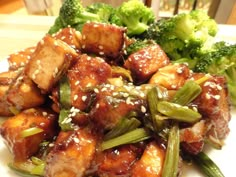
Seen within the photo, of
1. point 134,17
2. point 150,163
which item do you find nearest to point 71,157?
point 150,163

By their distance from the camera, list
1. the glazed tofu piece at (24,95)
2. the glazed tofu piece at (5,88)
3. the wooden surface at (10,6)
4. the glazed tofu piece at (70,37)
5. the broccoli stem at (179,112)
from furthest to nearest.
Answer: the wooden surface at (10,6) < the glazed tofu piece at (70,37) < the glazed tofu piece at (5,88) < the glazed tofu piece at (24,95) < the broccoli stem at (179,112)

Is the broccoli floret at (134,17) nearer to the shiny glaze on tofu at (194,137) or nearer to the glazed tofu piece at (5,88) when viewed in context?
the glazed tofu piece at (5,88)

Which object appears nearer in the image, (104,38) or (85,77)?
(85,77)

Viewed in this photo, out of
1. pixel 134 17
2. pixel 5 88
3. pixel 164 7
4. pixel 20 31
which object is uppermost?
pixel 134 17

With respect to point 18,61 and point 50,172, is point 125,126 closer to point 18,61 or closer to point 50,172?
point 50,172

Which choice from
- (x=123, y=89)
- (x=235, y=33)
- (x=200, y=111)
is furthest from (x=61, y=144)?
(x=235, y=33)

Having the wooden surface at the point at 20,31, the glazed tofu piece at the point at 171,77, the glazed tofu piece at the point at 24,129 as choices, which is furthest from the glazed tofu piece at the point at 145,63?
the wooden surface at the point at 20,31

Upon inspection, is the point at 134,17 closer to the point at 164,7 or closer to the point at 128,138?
the point at 128,138
